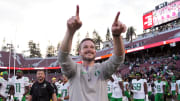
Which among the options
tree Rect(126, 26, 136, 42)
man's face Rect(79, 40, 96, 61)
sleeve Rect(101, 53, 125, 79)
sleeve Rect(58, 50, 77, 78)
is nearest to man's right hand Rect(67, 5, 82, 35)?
sleeve Rect(58, 50, 77, 78)

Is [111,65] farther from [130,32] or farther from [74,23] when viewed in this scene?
[130,32]

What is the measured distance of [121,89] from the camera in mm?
9891

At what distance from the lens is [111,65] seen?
224 centimetres

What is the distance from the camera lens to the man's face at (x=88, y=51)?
7.51 ft

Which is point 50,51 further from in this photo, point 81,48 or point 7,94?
point 81,48

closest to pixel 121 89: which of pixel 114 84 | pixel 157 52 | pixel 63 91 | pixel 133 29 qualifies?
pixel 114 84

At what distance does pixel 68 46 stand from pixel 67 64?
216 mm

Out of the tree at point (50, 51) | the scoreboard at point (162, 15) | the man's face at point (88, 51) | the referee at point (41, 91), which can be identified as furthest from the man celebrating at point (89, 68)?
the tree at point (50, 51)

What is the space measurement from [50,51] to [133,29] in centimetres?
3355

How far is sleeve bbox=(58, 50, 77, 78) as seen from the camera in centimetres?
207

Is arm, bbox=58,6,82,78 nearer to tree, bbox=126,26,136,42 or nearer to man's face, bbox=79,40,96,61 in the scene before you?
man's face, bbox=79,40,96,61

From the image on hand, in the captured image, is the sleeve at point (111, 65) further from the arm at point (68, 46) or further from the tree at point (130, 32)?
the tree at point (130, 32)

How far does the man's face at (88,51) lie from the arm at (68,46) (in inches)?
6.6

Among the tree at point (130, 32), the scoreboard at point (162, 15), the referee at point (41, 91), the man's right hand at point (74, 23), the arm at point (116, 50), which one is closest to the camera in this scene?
the man's right hand at point (74, 23)
